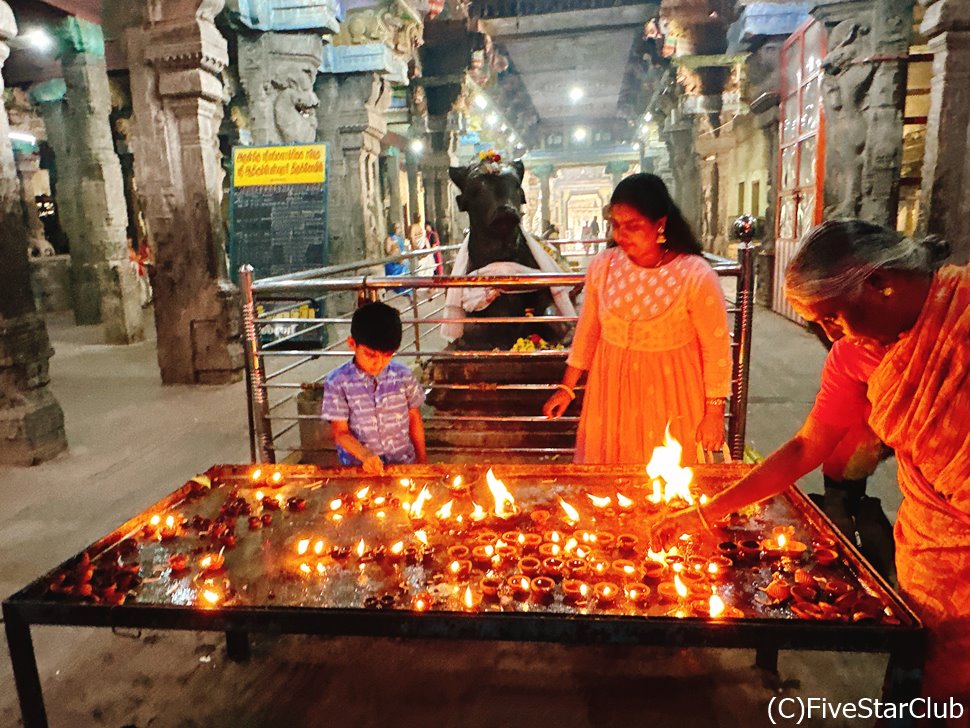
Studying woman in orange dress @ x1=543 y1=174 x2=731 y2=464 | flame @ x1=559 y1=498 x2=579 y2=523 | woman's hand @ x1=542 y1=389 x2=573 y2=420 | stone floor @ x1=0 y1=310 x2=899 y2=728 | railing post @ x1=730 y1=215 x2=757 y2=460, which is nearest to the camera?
flame @ x1=559 y1=498 x2=579 y2=523

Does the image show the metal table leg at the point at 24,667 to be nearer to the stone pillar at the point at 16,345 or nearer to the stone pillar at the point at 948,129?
the stone pillar at the point at 16,345

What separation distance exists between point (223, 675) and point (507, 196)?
4.07 metres

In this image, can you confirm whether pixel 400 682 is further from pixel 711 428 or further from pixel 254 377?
pixel 254 377

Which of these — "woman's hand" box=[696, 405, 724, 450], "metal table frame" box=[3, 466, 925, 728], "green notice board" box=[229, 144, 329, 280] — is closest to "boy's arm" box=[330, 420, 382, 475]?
"metal table frame" box=[3, 466, 925, 728]

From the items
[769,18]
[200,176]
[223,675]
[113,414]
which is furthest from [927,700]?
[769,18]

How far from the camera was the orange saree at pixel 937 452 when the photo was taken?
1.55 meters

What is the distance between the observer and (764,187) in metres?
14.0

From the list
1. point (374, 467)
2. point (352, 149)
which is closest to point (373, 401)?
point (374, 467)

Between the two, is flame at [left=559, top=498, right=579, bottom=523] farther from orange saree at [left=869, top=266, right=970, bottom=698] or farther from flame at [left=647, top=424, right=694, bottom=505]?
orange saree at [left=869, top=266, right=970, bottom=698]

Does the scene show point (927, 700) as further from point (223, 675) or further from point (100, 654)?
point (100, 654)

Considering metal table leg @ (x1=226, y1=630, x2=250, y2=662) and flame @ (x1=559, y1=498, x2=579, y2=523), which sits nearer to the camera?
flame @ (x1=559, y1=498, x2=579, y2=523)

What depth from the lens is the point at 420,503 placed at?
2365 mm

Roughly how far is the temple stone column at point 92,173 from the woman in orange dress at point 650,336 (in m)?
9.99

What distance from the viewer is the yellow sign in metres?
8.11
